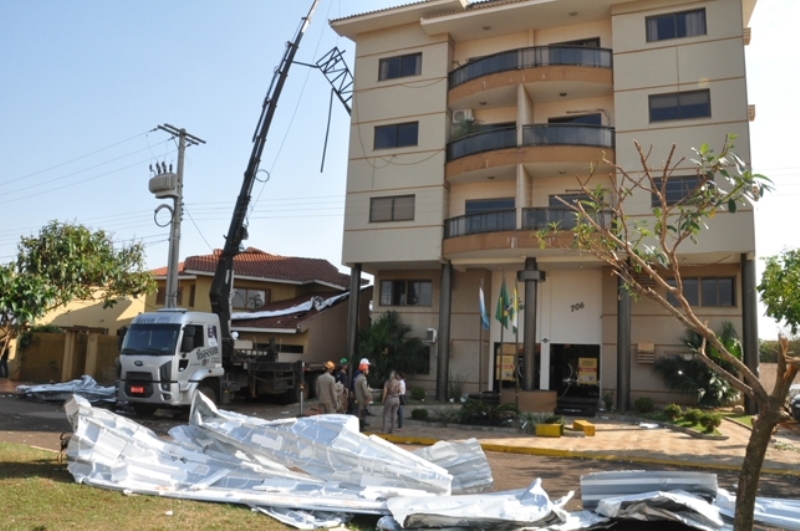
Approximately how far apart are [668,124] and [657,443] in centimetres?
1176

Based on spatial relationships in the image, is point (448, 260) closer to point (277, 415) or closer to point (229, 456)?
point (277, 415)

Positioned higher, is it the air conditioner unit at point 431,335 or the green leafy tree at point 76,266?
the green leafy tree at point 76,266

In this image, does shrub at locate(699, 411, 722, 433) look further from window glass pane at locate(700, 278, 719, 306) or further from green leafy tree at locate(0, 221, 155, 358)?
green leafy tree at locate(0, 221, 155, 358)

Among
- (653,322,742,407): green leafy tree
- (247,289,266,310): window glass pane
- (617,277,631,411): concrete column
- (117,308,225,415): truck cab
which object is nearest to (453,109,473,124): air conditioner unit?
(617,277,631,411): concrete column

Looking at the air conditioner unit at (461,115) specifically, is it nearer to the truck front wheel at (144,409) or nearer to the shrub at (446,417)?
the shrub at (446,417)

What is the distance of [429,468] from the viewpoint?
8812 mm

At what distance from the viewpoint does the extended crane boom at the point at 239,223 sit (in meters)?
22.2

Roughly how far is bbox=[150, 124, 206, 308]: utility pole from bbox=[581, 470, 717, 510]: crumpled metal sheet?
60.9 feet

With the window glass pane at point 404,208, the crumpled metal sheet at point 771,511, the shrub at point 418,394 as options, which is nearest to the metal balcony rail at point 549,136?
the window glass pane at point 404,208

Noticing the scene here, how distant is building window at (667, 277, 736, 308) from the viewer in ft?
76.6

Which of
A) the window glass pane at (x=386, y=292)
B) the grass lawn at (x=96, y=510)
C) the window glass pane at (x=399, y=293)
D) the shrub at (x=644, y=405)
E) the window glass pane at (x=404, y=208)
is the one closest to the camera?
the grass lawn at (x=96, y=510)

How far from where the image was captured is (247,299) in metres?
32.8

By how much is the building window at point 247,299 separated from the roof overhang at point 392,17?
498 inches

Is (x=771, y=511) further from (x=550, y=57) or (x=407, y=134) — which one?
(x=407, y=134)
